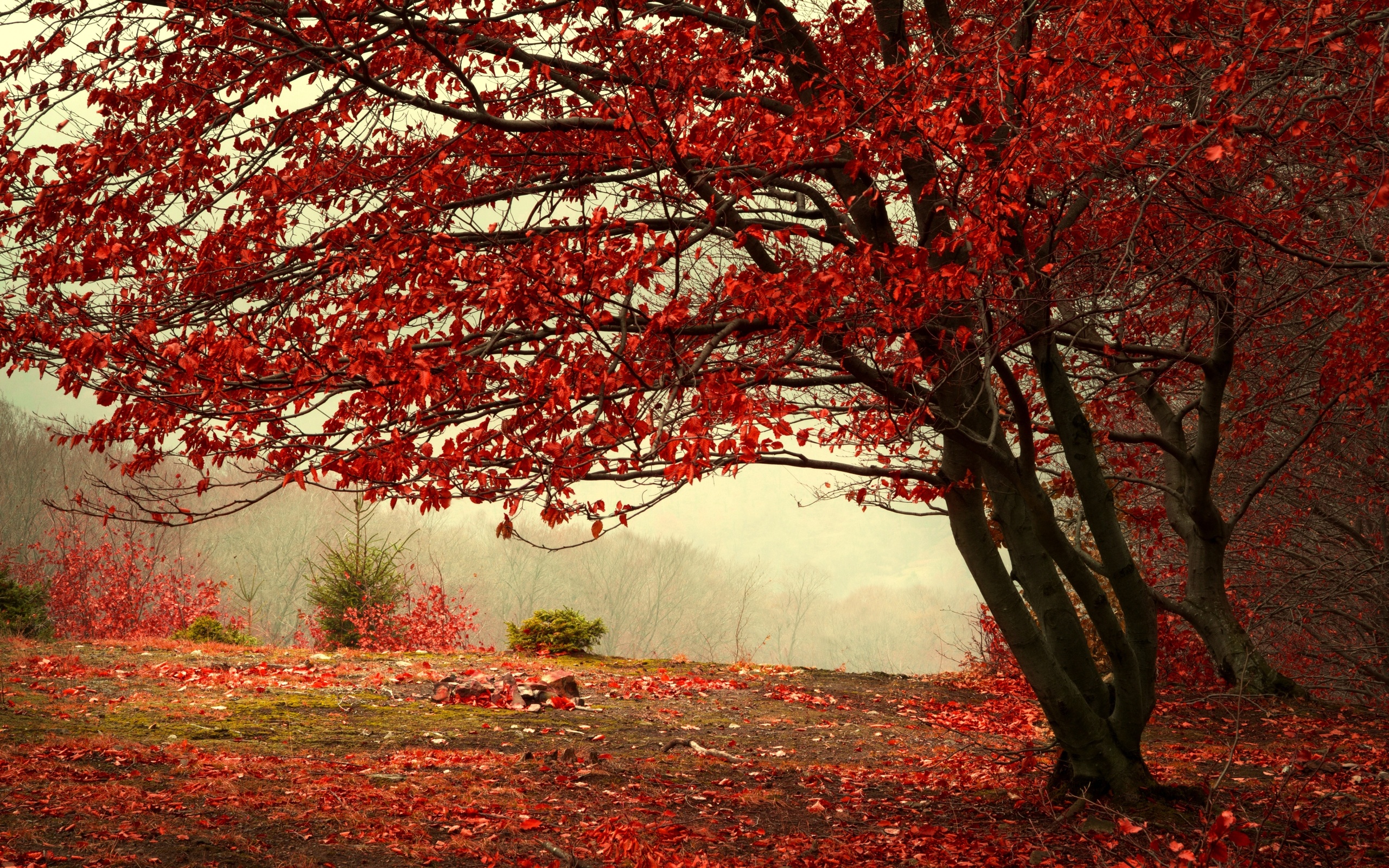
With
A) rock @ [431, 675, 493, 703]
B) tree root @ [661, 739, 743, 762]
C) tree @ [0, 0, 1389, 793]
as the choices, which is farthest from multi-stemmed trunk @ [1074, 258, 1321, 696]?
rock @ [431, 675, 493, 703]

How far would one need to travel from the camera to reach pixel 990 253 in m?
5.23

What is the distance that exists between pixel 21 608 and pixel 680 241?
1411cm

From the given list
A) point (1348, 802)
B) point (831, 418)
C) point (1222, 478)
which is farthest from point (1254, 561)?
point (831, 418)

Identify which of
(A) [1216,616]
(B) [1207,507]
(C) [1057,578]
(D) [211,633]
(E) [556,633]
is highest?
(B) [1207,507]

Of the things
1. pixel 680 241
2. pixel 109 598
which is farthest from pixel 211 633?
pixel 680 241

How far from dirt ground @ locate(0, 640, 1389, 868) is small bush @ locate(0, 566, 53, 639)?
2577 mm

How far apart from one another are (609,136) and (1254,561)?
12.8 meters

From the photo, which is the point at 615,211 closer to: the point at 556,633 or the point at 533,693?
the point at 533,693

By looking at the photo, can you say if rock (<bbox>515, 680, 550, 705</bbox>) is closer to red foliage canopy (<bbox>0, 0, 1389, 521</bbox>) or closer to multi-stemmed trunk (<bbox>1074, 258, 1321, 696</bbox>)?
red foliage canopy (<bbox>0, 0, 1389, 521</bbox>)

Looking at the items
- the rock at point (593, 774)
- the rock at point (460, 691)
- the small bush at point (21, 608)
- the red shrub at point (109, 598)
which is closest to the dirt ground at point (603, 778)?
the rock at point (593, 774)

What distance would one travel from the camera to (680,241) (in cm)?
473

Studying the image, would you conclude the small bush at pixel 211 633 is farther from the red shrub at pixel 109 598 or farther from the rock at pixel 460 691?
the rock at pixel 460 691

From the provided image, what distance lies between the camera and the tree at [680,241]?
4812 mm

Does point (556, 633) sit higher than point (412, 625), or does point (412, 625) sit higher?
point (556, 633)
